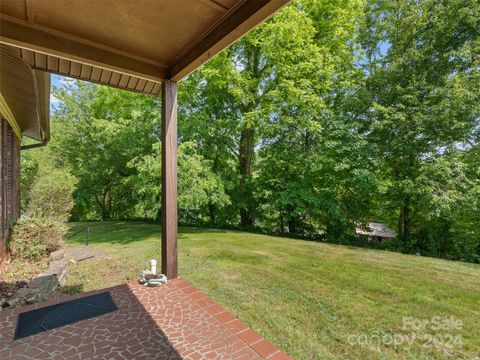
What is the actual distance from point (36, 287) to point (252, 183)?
8021mm

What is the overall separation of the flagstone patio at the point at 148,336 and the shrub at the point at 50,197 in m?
4.42

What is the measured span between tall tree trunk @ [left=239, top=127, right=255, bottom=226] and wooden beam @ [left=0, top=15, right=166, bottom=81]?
7.79 meters

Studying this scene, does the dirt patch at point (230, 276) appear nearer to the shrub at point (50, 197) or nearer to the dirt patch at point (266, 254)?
the dirt patch at point (266, 254)

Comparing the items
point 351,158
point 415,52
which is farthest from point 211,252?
point 415,52

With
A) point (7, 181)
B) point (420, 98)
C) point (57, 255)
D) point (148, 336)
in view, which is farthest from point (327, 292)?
point (420, 98)

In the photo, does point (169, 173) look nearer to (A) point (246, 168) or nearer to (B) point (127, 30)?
(B) point (127, 30)

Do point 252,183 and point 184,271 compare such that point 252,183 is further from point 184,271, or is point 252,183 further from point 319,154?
point 184,271

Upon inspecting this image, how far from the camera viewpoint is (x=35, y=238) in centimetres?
538

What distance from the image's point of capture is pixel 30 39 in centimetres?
230

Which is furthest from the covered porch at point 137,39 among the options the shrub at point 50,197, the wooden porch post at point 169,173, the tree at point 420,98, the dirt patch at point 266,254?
the tree at point 420,98

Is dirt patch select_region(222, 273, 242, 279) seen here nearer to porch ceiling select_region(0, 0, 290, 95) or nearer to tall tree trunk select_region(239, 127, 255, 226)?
porch ceiling select_region(0, 0, 290, 95)

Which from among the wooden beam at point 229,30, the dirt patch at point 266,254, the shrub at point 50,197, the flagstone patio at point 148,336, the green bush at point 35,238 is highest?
the wooden beam at point 229,30

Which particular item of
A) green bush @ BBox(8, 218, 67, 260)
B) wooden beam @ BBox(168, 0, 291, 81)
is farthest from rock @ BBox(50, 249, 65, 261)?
wooden beam @ BBox(168, 0, 291, 81)

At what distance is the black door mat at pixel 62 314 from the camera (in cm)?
240
